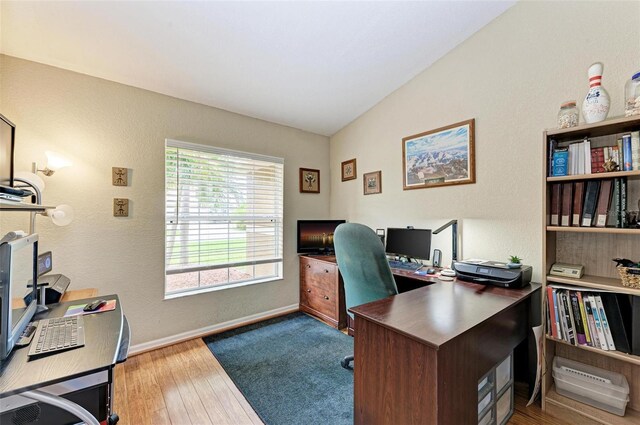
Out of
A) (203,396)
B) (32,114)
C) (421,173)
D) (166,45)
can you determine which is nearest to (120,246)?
(32,114)

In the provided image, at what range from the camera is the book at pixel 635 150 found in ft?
4.46

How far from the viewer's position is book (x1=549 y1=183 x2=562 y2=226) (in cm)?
166

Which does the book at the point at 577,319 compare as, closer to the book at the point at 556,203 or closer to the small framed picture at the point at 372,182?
the book at the point at 556,203

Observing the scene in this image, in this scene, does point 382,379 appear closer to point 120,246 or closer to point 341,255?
point 341,255

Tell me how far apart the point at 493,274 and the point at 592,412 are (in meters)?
0.88

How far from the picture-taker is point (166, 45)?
1.93 m

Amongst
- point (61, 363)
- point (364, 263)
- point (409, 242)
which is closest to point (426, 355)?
point (364, 263)

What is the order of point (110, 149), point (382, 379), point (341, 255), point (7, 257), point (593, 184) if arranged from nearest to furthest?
1. point (7, 257)
2. point (382, 379)
3. point (593, 184)
4. point (341, 255)
5. point (110, 149)

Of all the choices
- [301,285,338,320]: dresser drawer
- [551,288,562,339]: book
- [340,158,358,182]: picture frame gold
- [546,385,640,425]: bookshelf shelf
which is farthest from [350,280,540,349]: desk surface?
[340,158,358,182]: picture frame gold

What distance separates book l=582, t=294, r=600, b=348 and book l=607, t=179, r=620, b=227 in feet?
1.45

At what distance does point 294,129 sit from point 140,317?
2.59 m

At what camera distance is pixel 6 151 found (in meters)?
1.44

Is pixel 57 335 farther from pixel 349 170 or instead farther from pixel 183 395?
pixel 349 170

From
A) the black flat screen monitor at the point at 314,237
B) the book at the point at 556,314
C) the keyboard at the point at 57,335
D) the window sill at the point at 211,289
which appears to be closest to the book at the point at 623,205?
the book at the point at 556,314
